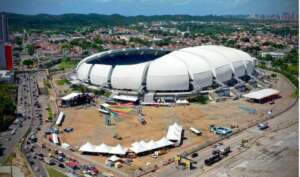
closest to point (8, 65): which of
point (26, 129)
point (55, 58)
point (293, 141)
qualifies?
point (55, 58)

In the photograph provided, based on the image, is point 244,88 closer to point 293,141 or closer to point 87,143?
point 293,141

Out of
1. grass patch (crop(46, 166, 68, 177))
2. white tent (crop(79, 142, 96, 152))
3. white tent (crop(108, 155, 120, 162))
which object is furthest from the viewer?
white tent (crop(79, 142, 96, 152))

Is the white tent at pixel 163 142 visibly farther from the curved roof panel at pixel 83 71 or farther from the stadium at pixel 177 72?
the curved roof panel at pixel 83 71

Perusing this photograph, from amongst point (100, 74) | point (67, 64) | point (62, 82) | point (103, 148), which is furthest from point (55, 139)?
point (67, 64)

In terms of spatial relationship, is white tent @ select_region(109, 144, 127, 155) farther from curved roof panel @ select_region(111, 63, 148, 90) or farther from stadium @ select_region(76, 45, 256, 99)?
curved roof panel @ select_region(111, 63, 148, 90)

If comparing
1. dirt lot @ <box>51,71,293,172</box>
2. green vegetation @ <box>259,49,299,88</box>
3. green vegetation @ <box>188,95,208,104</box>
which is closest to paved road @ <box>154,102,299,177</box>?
dirt lot @ <box>51,71,293,172</box>

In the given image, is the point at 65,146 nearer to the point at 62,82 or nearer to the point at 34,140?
the point at 34,140
